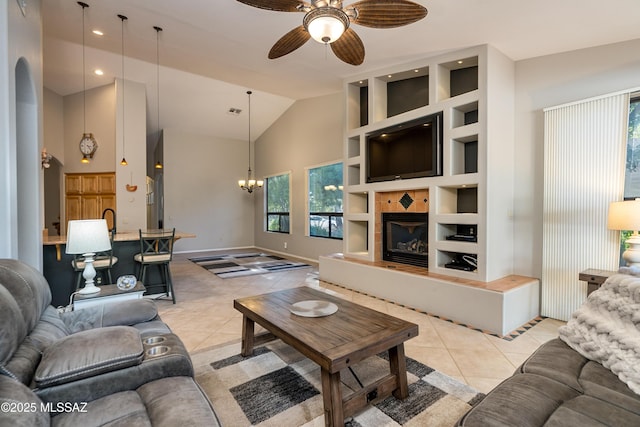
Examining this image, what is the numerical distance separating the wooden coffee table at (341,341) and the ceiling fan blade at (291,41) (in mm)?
2191

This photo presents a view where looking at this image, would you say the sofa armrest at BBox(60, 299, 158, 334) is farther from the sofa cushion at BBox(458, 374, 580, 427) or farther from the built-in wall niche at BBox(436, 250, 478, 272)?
the built-in wall niche at BBox(436, 250, 478, 272)

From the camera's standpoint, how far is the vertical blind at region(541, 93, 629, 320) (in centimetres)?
294

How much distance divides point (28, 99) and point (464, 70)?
4899mm

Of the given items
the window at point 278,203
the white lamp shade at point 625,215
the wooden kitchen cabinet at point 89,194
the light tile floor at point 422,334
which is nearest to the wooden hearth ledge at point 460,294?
the light tile floor at point 422,334

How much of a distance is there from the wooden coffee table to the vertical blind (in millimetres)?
2401

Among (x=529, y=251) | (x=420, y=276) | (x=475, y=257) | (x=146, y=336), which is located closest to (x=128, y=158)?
(x=146, y=336)

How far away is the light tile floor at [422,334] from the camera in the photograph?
2.37 m

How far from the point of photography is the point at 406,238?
4.42 meters

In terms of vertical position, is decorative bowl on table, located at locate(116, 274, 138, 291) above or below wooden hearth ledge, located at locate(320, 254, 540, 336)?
above

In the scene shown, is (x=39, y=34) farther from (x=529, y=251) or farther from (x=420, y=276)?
(x=529, y=251)

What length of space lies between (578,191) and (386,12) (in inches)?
108

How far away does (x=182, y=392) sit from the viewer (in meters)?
1.27

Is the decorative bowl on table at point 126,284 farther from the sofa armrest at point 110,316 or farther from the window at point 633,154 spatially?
the window at point 633,154

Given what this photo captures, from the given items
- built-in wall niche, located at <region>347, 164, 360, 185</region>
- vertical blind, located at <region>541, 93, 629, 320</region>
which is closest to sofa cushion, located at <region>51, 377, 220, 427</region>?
vertical blind, located at <region>541, 93, 629, 320</region>
